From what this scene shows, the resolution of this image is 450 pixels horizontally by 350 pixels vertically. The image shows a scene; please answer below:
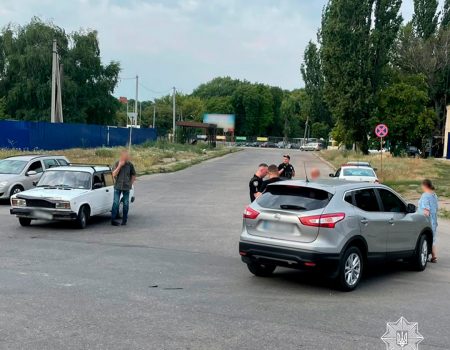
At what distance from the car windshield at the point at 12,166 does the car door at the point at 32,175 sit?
222 millimetres

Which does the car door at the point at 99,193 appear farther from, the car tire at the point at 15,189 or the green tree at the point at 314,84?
the green tree at the point at 314,84

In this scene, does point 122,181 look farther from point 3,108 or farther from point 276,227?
point 3,108

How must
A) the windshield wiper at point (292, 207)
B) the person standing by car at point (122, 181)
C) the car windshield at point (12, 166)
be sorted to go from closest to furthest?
the windshield wiper at point (292, 207) < the person standing by car at point (122, 181) < the car windshield at point (12, 166)

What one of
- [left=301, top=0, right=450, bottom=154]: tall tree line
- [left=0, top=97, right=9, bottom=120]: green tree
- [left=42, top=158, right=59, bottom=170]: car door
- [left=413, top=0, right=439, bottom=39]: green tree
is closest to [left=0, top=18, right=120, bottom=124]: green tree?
[left=0, top=97, right=9, bottom=120]: green tree

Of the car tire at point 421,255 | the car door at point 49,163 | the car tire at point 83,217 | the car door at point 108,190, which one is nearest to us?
the car tire at point 421,255

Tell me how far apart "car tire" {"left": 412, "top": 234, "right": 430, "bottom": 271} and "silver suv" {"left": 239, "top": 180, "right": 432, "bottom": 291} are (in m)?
0.60

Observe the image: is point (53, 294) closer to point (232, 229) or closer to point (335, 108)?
point (232, 229)

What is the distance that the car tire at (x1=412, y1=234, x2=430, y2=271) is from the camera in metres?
9.25

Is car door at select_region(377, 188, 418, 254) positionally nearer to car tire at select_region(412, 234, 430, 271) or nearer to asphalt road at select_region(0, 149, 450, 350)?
car tire at select_region(412, 234, 430, 271)

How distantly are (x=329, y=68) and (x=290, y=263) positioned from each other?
146ft

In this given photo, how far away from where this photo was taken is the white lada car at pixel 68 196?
39.9 feet

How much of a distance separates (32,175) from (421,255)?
496 inches

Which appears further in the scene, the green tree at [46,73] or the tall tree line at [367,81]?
the green tree at [46,73]

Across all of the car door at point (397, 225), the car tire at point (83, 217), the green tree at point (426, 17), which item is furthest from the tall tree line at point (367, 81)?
the car door at point (397, 225)
